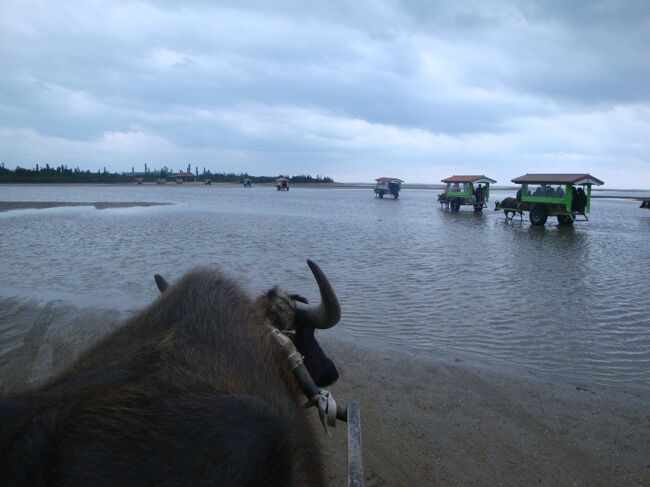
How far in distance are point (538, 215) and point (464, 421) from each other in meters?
24.5

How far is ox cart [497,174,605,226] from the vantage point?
24859mm

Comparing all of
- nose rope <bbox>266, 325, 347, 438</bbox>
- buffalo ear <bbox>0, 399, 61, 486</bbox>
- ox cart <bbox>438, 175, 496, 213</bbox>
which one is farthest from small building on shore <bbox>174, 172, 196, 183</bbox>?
buffalo ear <bbox>0, 399, 61, 486</bbox>

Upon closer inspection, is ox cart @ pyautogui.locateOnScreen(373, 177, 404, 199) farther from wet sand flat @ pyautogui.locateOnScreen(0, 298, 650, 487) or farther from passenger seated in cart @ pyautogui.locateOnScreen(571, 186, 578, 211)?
wet sand flat @ pyautogui.locateOnScreen(0, 298, 650, 487)

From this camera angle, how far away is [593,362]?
602 cm

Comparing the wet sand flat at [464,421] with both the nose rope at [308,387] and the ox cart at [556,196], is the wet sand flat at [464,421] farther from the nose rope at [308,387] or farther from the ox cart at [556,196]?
the ox cart at [556,196]

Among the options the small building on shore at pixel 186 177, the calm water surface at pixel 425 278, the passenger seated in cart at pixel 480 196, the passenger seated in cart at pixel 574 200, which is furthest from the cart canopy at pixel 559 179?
the small building on shore at pixel 186 177

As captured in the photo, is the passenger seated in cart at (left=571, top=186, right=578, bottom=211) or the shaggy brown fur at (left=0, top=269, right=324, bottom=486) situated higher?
the passenger seated in cart at (left=571, top=186, right=578, bottom=211)

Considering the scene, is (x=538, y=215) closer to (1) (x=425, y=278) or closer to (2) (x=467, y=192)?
(2) (x=467, y=192)

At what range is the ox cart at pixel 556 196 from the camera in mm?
24859

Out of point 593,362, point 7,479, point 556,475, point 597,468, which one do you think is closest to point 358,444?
point 7,479

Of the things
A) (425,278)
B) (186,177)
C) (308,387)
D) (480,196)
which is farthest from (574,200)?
(186,177)

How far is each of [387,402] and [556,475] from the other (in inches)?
61.9

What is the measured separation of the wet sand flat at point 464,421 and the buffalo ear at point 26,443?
1.61 metres

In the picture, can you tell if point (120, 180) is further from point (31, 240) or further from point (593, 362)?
point (593, 362)
